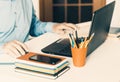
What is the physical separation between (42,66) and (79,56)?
211mm

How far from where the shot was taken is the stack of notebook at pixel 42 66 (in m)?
1.27

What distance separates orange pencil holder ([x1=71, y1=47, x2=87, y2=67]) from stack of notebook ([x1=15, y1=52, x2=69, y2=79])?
0.05 metres

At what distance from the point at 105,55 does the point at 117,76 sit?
0.97ft

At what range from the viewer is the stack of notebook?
4.17 feet

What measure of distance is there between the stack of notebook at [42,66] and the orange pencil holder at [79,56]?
0.05 m

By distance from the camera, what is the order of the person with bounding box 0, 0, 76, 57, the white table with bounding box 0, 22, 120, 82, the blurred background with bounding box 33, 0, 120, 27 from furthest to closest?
the blurred background with bounding box 33, 0, 120, 27 < the person with bounding box 0, 0, 76, 57 < the white table with bounding box 0, 22, 120, 82

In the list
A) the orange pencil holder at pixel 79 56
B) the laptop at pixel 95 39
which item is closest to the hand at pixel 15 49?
the laptop at pixel 95 39

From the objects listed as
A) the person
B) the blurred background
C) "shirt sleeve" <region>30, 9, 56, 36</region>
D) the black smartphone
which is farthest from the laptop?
the blurred background

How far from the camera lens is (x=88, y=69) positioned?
1376mm

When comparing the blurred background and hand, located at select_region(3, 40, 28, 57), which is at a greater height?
hand, located at select_region(3, 40, 28, 57)

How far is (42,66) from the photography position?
128cm

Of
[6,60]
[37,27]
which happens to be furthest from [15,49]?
[37,27]

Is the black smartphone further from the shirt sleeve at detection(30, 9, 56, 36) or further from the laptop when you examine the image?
the shirt sleeve at detection(30, 9, 56, 36)

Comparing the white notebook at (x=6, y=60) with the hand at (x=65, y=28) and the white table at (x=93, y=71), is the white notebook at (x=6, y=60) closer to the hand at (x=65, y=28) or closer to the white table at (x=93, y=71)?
the white table at (x=93, y=71)
